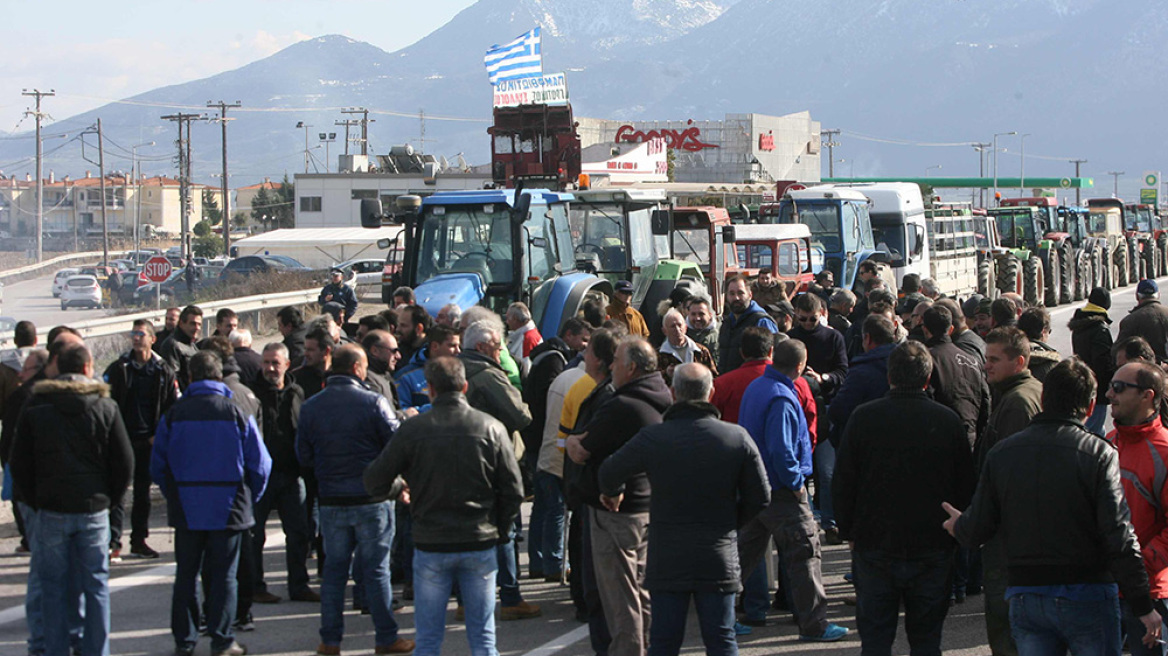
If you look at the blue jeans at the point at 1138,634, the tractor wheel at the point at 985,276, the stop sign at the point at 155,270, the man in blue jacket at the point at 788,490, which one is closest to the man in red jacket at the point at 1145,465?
the blue jeans at the point at 1138,634

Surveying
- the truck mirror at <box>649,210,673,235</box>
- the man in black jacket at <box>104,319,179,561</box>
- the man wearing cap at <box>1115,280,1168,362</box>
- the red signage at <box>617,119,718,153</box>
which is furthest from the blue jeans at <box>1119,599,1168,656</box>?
the red signage at <box>617,119,718,153</box>

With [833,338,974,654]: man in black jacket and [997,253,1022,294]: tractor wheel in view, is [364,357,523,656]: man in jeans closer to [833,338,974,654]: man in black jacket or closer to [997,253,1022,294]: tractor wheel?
[833,338,974,654]: man in black jacket

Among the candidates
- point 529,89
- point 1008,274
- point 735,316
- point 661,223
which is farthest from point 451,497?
point 529,89

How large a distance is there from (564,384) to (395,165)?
228 feet

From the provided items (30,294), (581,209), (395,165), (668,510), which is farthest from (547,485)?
(395,165)

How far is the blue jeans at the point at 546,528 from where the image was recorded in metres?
7.84

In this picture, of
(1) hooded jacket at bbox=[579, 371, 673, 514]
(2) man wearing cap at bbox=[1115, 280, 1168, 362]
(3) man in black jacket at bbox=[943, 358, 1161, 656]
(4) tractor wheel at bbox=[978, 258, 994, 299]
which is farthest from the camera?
(4) tractor wheel at bbox=[978, 258, 994, 299]

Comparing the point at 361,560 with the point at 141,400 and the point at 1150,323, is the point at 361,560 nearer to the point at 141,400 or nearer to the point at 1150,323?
the point at 141,400

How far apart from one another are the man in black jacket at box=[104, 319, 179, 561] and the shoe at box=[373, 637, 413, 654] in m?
2.95

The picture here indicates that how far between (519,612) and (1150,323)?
6.14 m

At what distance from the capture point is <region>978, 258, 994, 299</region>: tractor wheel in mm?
26781

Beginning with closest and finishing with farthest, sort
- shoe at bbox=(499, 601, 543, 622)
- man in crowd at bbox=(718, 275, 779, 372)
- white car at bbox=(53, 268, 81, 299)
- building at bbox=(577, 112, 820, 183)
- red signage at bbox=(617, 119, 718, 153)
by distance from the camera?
shoe at bbox=(499, 601, 543, 622), man in crowd at bbox=(718, 275, 779, 372), white car at bbox=(53, 268, 81, 299), red signage at bbox=(617, 119, 718, 153), building at bbox=(577, 112, 820, 183)

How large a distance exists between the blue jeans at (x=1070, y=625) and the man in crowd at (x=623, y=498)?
6.21 ft

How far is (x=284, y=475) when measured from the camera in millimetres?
7746
